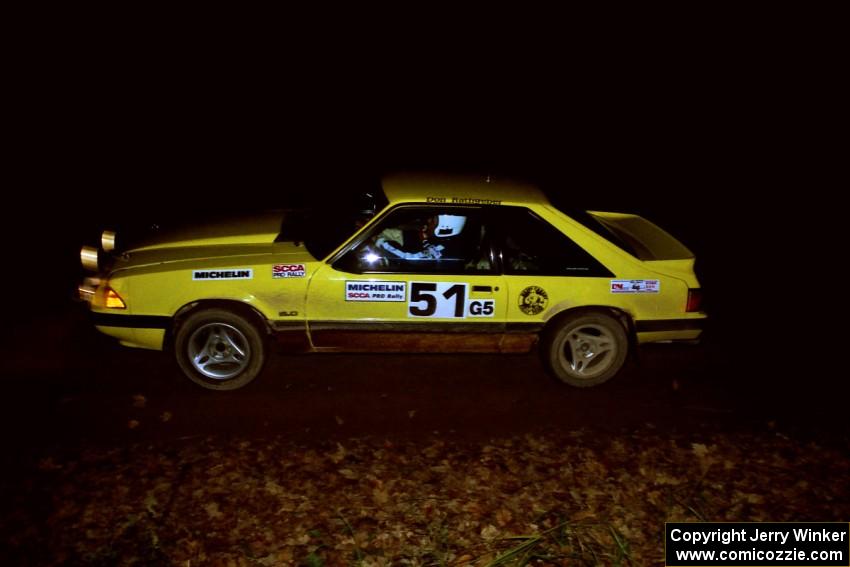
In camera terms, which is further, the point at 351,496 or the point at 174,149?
the point at 174,149

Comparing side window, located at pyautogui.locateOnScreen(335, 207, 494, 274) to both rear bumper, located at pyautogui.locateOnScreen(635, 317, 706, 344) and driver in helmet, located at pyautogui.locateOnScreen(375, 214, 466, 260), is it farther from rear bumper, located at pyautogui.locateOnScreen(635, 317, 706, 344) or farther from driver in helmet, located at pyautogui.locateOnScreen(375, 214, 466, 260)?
rear bumper, located at pyautogui.locateOnScreen(635, 317, 706, 344)

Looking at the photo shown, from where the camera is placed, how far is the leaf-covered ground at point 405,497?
11.3 ft

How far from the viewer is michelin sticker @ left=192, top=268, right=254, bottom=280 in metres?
4.80

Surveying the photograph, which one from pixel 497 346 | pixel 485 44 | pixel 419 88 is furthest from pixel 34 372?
pixel 485 44

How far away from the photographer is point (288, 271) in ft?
15.9

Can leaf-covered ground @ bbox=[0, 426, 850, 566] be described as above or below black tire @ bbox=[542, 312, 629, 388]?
below

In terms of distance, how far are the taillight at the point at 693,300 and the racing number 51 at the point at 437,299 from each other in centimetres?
182

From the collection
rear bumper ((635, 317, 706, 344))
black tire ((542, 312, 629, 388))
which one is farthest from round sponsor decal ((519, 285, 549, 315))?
rear bumper ((635, 317, 706, 344))

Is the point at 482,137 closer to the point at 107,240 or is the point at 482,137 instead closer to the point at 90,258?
the point at 107,240

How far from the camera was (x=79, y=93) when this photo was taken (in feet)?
52.9

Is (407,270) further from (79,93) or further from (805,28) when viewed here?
(805,28)

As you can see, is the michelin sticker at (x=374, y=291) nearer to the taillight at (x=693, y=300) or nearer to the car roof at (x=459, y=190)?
the car roof at (x=459, y=190)

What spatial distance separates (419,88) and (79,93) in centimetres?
917

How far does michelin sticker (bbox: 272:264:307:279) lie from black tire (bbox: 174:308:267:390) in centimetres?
42
